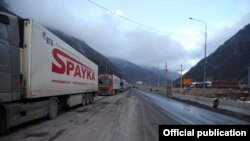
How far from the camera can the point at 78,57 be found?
77.4 feet

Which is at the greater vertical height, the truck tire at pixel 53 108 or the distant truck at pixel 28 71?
the distant truck at pixel 28 71

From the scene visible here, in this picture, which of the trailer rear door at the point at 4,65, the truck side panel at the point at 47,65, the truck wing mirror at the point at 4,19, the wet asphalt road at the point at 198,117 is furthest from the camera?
the wet asphalt road at the point at 198,117

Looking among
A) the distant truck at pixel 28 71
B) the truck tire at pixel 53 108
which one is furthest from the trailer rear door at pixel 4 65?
the truck tire at pixel 53 108

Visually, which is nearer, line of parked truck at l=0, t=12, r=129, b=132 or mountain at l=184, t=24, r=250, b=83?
line of parked truck at l=0, t=12, r=129, b=132

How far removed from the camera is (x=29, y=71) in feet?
44.0

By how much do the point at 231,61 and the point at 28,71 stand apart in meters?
144

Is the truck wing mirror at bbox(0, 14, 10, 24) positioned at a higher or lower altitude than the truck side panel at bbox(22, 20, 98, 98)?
higher

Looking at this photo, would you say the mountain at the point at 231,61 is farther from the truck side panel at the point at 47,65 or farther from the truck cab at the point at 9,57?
the truck cab at the point at 9,57

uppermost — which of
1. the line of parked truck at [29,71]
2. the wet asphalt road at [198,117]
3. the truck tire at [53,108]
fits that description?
the line of parked truck at [29,71]

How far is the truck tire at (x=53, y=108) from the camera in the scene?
16469 millimetres

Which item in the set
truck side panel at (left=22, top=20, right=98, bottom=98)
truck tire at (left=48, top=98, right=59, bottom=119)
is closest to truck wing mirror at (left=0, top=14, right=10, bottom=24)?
truck side panel at (left=22, top=20, right=98, bottom=98)

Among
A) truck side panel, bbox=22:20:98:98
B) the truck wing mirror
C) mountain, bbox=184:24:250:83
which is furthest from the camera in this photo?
mountain, bbox=184:24:250:83

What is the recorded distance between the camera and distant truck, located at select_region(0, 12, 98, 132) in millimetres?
11812

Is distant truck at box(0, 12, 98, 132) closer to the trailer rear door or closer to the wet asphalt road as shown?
the trailer rear door
